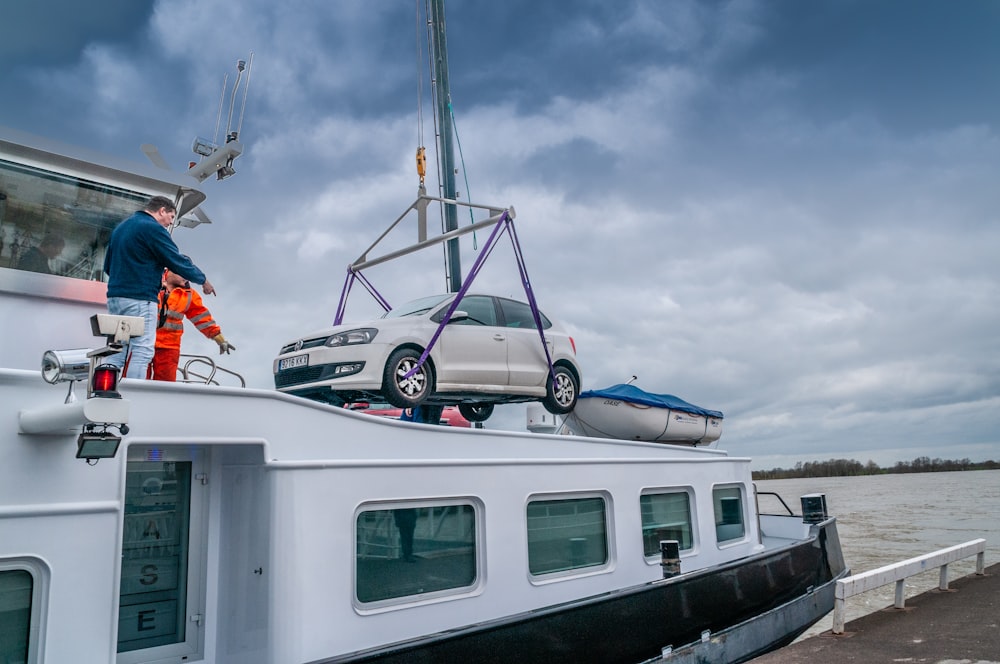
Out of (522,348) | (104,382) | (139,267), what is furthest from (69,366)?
(522,348)

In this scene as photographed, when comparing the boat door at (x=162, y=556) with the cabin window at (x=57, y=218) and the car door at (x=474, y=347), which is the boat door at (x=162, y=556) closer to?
the cabin window at (x=57, y=218)

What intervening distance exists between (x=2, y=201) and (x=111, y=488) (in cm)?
234

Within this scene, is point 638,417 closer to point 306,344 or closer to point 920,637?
point 920,637

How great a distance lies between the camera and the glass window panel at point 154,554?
3.88 m

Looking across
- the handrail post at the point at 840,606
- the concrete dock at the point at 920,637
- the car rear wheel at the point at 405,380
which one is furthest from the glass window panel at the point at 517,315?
the concrete dock at the point at 920,637

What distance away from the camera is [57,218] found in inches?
197

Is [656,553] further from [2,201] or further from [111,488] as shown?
[2,201]

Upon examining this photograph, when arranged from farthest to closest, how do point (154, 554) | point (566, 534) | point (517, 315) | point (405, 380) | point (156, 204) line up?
point (517, 315) < point (405, 380) < point (566, 534) < point (156, 204) < point (154, 554)

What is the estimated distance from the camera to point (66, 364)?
10.6 feet

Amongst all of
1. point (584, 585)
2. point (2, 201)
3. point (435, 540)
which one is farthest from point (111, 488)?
point (584, 585)

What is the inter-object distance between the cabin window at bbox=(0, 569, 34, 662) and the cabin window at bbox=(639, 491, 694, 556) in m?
4.48

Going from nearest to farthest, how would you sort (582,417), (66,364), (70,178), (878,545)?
(66,364)
(70,178)
(582,417)
(878,545)

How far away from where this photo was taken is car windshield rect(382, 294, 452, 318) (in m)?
8.09

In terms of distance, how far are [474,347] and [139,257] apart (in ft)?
12.7
